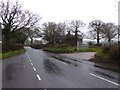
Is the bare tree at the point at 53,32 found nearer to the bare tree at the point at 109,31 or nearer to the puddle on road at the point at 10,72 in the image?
the bare tree at the point at 109,31

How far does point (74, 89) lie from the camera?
10.3m

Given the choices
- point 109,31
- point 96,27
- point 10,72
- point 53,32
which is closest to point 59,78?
point 10,72

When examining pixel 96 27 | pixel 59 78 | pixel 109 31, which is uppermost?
pixel 96 27

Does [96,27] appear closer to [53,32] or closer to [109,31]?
[109,31]

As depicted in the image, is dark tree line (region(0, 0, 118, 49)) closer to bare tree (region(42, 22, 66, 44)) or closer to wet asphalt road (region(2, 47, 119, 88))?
bare tree (region(42, 22, 66, 44))

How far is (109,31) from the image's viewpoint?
9894 centimetres

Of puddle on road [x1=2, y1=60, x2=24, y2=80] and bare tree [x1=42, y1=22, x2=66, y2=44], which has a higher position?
bare tree [x1=42, y1=22, x2=66, y2=44]

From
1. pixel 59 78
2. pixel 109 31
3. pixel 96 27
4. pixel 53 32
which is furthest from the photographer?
pixel 53 32

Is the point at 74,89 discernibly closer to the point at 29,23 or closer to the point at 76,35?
the point at 29,23

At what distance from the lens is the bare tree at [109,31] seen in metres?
98.2

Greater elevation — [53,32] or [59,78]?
[53,32]

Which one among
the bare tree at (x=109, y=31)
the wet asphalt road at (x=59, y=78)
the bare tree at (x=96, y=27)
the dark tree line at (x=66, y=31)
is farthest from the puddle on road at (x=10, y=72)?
the bare tree at (x=109, y=31)

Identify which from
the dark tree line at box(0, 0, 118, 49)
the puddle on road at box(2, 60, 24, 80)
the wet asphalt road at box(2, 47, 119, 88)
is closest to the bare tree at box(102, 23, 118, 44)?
the dark tree line at box(0, 0, 118, 49)

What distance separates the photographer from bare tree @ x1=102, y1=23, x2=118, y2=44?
98250 millimetres
